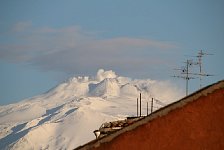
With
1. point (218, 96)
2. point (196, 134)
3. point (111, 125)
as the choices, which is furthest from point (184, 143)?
point (111, 125)

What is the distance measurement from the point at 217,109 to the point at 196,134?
3.35 feet

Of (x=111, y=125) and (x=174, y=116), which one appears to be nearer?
(x=174, y=116)

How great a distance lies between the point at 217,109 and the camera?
18.8 meters

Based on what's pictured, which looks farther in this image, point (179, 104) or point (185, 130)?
point (179, 104)

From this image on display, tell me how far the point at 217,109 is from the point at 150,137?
7.32 feet

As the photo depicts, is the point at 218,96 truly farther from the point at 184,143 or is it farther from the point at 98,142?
the point at 98,142

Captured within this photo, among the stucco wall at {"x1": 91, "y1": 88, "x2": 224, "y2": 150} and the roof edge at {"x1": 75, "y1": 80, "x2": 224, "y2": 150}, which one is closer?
the stucco wall at {"x1": 91, "y1": 88, "x2": 224, "y2": 150}

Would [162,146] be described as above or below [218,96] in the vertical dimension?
below

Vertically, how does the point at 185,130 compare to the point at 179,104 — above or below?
below

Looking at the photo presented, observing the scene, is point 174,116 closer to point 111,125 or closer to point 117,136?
point 117,136

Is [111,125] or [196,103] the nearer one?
[196,103]

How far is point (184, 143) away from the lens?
732 inches

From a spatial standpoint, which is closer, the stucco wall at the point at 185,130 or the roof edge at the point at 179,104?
the stucco wall at the point at 185,130

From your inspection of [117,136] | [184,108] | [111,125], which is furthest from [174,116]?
[111,125]
